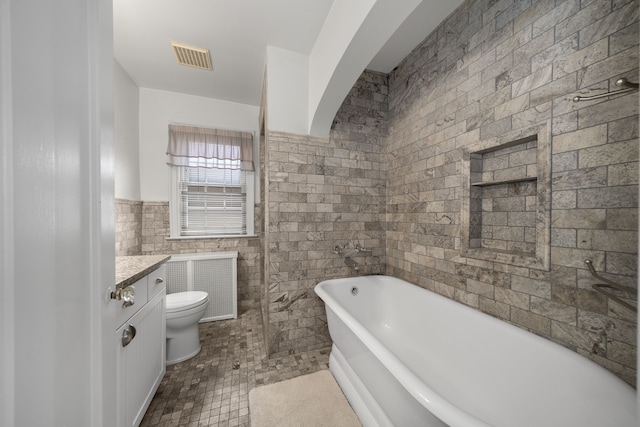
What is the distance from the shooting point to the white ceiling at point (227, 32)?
1673mm

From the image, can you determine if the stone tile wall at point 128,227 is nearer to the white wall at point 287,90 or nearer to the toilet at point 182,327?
the toilet at point 182,327

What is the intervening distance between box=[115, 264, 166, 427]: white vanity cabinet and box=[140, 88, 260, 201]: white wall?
1641mm

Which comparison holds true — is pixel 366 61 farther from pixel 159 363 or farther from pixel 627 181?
pixel 159 363

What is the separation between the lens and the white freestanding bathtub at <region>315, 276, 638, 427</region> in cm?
87

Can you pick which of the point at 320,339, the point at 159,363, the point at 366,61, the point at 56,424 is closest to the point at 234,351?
the point at 159,363

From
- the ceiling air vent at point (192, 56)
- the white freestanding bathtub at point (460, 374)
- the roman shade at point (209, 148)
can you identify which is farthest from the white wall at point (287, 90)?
the white freestanding bathtub at point (460, 374)

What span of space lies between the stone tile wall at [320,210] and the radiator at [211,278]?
3.20ft

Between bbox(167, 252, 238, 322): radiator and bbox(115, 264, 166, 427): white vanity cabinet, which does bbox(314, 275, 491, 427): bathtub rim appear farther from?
bbox(167, 252, 238, 322): radiator

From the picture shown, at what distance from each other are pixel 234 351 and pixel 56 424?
6.25 feet

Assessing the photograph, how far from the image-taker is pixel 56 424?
0.44m

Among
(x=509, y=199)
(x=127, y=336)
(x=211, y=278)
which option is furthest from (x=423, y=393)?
(x=211, y=278)

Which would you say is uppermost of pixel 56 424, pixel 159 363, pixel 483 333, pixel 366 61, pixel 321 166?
pixel 366 61

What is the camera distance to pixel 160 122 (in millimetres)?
2740

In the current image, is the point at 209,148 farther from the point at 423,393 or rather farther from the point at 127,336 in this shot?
the point at 423,393
